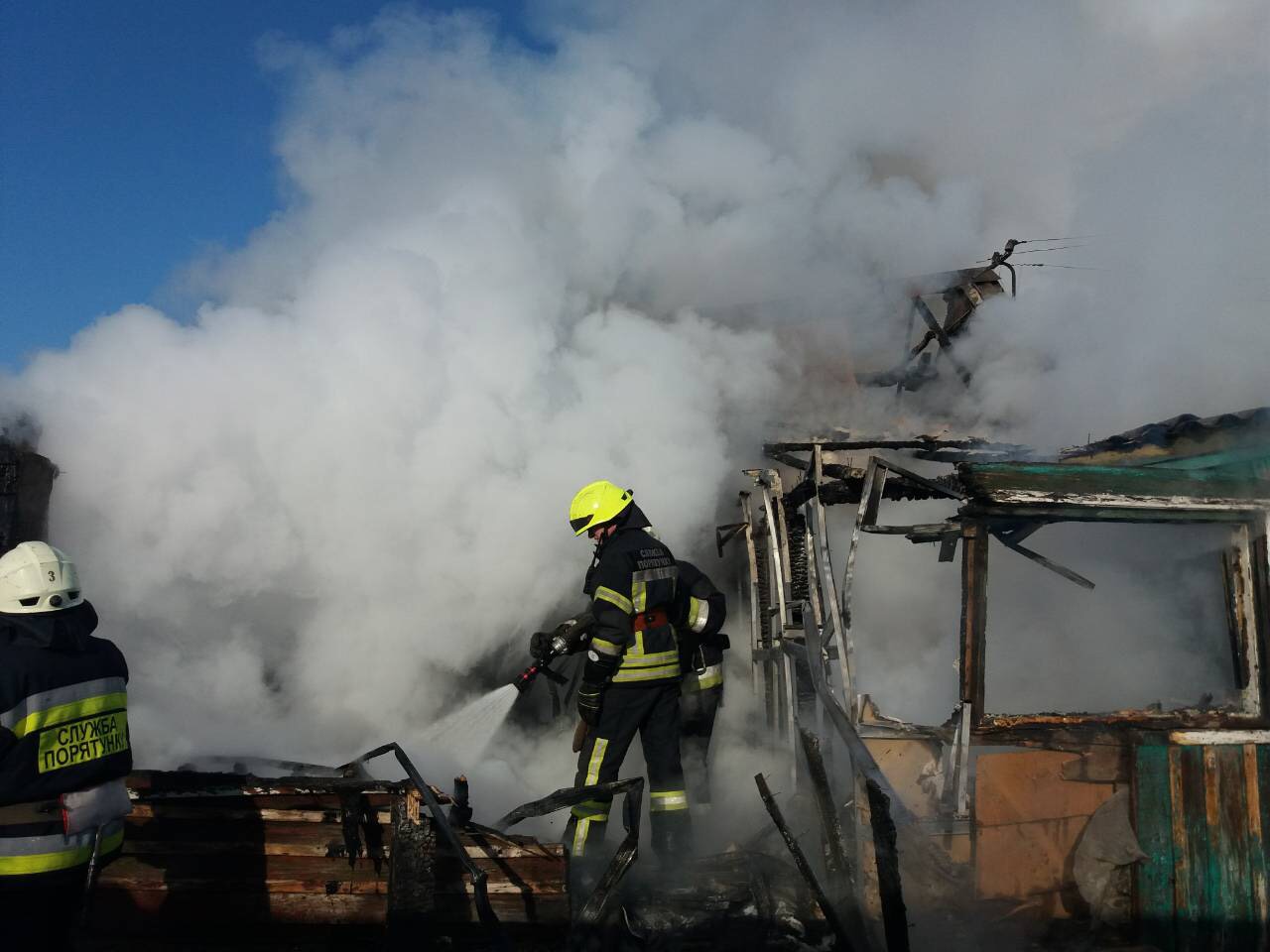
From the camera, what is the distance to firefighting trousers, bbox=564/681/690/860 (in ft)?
15.9

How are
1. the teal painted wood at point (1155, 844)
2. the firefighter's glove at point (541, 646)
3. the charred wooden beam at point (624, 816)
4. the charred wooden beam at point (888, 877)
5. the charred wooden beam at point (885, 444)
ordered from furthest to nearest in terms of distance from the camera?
the charred wooden beam at point (885, 444)
the firefighter's glove at point (541, 646)
the teal painted wood at point (1155, 844)
the charred wooden beam at point (624, 816)
the charred wooden beam at point (888, 877)

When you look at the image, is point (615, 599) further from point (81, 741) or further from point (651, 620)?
point (81, 741)

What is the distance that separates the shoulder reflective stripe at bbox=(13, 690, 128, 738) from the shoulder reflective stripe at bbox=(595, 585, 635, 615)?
89.9 inches

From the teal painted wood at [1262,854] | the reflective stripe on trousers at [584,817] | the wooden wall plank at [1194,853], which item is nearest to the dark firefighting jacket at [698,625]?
the reflective stripe on trousers at [584,817]

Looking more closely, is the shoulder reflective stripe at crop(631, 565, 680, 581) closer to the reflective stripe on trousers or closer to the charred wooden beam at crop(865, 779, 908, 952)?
the reflective stripe on trousers

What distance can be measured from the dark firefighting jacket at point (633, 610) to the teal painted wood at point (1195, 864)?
2633mm

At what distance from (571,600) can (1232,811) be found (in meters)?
5.02

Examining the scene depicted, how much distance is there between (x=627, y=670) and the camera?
499 centimetres

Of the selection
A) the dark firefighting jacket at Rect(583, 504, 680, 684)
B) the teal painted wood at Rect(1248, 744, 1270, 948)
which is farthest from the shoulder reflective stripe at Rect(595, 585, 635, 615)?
the teal painted wood at Rect(1248, 744, 1270, 948)

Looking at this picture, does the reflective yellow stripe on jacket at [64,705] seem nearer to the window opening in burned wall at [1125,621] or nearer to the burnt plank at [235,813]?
the burnt plank at [235,813]

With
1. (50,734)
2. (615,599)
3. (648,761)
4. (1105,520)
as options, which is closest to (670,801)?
(648,761)

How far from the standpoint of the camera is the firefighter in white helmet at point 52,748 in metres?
2.96

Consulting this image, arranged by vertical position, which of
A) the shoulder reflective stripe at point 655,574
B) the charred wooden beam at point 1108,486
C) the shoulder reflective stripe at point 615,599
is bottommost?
the shoulder reflective stripe at point 615,599

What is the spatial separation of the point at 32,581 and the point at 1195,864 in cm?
528
